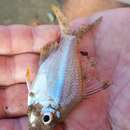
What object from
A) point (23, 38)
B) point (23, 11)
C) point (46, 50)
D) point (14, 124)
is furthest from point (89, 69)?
point (23, 11)

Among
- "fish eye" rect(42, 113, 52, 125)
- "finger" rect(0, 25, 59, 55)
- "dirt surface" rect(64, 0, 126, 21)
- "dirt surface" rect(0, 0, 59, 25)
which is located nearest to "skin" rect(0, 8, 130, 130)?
"finger" rect(0, 25, 59, 55)

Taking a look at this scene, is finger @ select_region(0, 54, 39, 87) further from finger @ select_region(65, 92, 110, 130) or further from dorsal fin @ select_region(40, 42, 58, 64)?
finger @ select_region(65, 92, 110, 130)

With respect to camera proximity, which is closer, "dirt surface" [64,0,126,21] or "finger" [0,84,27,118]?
"finger" [0,84,27,118]

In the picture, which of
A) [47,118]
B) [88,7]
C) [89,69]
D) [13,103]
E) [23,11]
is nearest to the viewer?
[47,118]

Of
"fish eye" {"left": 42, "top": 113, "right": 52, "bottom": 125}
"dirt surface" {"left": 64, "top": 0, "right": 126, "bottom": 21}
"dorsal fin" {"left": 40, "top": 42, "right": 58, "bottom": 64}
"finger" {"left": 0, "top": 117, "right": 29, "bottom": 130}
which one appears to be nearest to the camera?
"fish eye" {"left": 42, "top": 113, "right": 52, "bottom": 125}

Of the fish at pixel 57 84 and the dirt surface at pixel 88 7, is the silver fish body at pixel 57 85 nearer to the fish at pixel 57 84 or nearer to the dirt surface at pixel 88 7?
the fish at pixel 57 84

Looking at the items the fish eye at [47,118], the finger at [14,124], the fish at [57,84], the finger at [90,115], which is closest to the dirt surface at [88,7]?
the fish at [57,84]

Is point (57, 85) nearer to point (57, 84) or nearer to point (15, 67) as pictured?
point (57, 84)
